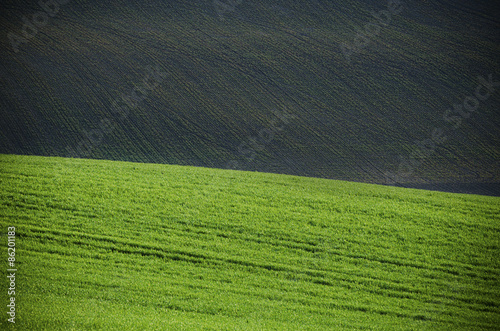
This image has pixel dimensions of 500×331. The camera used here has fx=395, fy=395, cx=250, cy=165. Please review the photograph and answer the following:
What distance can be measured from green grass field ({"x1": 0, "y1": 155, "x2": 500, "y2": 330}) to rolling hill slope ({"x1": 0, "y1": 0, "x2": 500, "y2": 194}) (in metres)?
14.6

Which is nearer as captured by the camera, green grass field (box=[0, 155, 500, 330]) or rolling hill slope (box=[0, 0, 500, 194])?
green grass field (box=[0, 155, 500, 330])

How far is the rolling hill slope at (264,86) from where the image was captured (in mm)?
34969

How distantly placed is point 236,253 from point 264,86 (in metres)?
33.1

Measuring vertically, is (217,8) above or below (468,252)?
above

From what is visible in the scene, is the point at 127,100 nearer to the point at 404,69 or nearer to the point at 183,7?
the point at 183,7

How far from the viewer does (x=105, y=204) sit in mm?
16438

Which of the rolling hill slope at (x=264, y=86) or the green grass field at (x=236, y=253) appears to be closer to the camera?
the green grass field at (x=236, y=253)

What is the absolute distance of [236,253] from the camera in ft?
46.3

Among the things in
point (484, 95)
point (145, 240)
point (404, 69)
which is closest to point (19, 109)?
point (145, 240)

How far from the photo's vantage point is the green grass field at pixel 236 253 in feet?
35.6

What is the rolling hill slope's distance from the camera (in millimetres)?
34969

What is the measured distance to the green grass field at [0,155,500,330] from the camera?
1086 cm

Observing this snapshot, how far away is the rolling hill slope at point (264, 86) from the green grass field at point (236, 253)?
47.8 ft

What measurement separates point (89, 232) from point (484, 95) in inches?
1766
